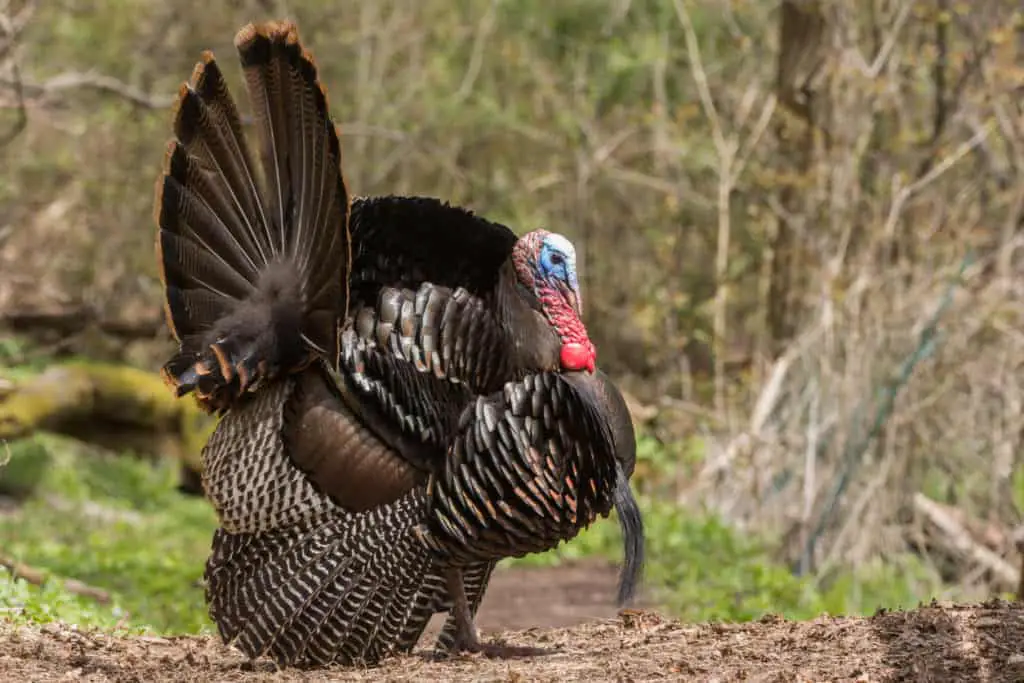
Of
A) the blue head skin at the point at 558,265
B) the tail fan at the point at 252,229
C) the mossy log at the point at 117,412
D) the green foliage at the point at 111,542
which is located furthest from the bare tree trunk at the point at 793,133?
the tail fan at the point at 252,229

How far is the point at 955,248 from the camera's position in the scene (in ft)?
29.6

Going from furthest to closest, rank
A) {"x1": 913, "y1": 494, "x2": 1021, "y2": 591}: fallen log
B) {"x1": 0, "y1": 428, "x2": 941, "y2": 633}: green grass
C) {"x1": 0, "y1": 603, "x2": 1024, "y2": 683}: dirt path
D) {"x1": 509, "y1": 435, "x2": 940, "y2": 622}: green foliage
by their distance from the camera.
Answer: {"x1": 913, "y1": 494, "x2": 1021, "y2": 591}: fallen log
{"x1": 509, "y1": 435, "x2": 940, "y2": 622}: green foliage
{"x1": 0, "y1": 428, "x2": 941, "y2": 633}: green grass
{"x1": 0, "y1": 603, "x2": 1024, "y2": 683}: dirt path

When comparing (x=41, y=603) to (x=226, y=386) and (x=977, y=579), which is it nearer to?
(x=226, y=386)

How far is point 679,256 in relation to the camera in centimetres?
1361

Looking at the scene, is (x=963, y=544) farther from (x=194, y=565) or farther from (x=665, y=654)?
(x=194, y=565)

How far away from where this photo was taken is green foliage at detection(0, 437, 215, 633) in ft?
21.2

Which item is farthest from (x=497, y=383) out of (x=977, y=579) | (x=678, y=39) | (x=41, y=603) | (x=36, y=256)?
(x=36, y=256)

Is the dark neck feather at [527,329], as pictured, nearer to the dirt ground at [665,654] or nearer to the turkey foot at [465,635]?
the turkey foot at [465,635]

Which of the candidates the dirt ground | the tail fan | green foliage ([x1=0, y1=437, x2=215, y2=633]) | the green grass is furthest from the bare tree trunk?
the tail fan

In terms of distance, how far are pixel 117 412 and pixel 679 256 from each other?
563 cm

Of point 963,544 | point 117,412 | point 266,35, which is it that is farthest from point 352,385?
point 117,412

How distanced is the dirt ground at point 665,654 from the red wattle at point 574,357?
3.45 feet

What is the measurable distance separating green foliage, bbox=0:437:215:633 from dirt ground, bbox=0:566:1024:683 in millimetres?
641

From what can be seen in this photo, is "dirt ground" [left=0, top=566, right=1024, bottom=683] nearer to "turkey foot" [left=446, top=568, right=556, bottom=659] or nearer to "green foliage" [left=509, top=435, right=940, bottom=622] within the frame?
"turkey foot" [left=446, top=568, right=556, bottom=659]
